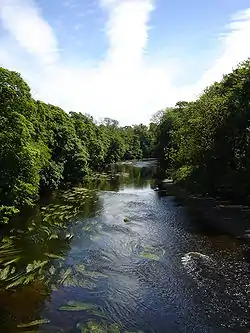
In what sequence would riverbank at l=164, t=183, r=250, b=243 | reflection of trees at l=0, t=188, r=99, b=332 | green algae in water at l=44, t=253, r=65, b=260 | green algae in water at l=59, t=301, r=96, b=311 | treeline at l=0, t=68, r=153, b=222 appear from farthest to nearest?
A: riverbank at l=164, t=183, r=250, b=243, treeline at l=0, t=68, r=153, b=222, green algae in water at l=44, t=253, r=65, b=260, reflection of trees at l=0, t=188, r=99, b=332, green algae in water at l=59, t=301, r=96, b=311

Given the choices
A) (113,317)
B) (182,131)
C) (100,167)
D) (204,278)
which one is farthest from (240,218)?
(100,167)

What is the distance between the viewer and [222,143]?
4569cm

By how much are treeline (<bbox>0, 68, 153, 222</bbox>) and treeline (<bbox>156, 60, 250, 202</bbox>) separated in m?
20.9

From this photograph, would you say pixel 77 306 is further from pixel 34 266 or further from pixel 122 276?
pixel 34 266

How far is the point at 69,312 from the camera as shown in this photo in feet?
54.8

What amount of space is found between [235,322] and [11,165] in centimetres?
2172

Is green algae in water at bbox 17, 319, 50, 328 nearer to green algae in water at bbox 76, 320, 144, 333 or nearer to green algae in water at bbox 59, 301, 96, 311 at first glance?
green algae in water at bbox 59, 301, 96, 311

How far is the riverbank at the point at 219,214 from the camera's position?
98.0 ft

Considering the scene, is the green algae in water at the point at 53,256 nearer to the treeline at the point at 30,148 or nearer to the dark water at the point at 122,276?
the dark water at the point at 122,276

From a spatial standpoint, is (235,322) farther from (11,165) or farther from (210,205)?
(210,205)

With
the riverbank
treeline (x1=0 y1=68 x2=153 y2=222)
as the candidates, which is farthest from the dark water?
treeline (x1=0 y1=68 x2=153 y2=222)

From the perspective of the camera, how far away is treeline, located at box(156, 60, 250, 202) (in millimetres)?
41344

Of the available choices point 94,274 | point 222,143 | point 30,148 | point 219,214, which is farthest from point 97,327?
point 222,143

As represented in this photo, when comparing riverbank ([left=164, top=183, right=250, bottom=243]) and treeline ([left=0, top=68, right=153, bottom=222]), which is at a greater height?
treeline ([left=0, top=68, right=153, bottom=222])
